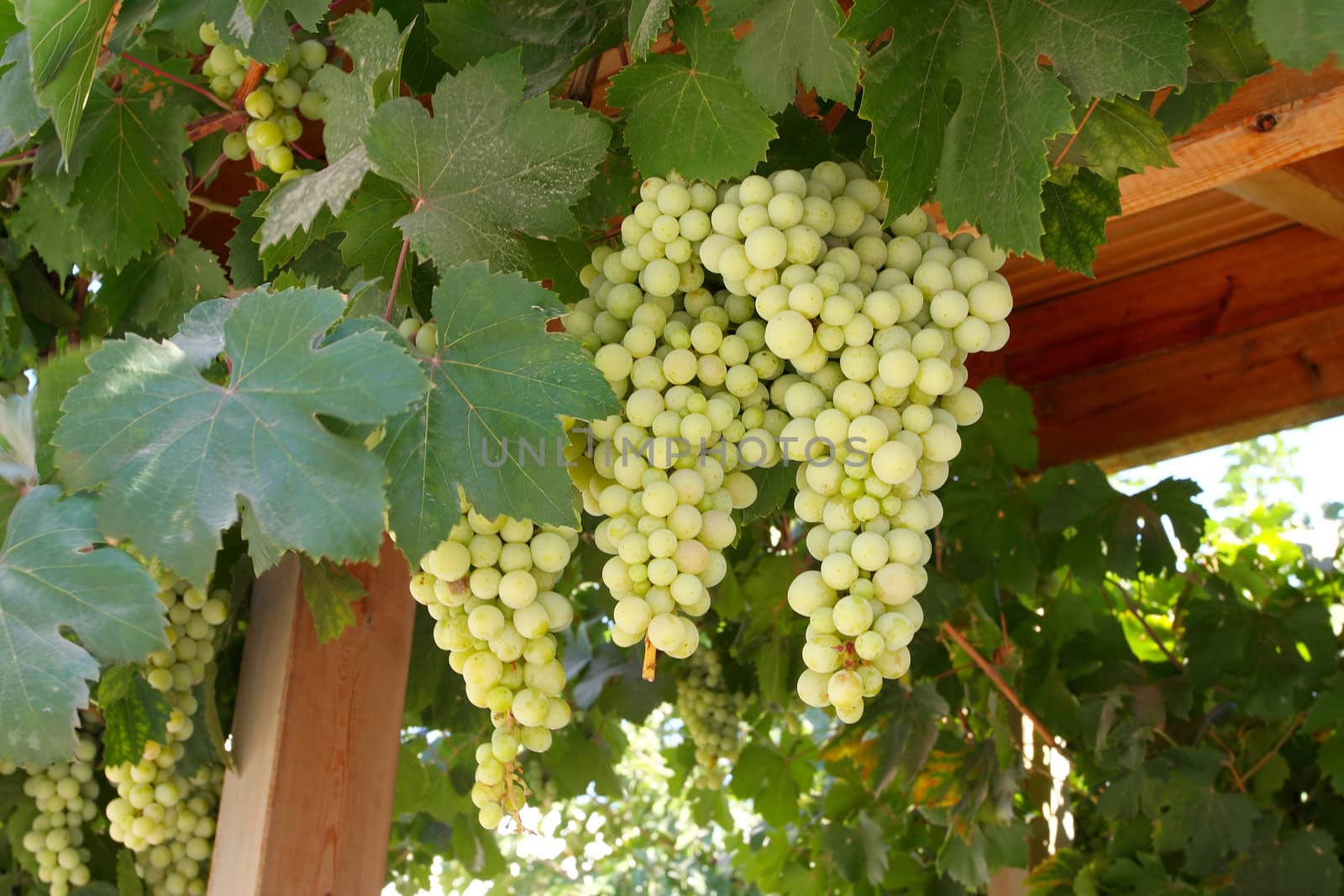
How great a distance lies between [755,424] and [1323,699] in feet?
6.77

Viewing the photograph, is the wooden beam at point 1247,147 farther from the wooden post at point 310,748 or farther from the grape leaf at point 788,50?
the wooden post at point 310,748

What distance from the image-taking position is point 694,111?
98 cm

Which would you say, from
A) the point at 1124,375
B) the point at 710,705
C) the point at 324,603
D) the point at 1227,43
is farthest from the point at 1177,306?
the point at 324,603

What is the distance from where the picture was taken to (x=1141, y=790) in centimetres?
262

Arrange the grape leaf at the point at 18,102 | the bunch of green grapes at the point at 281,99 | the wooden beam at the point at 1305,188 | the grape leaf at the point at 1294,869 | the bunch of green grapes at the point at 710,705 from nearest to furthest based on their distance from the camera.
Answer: the grape leaf at the point at 18,102 < the bunch of green grapes at the point at 281,99 < the wooden beam at the point at 1305,188 < the grape leaf at the point at 1294,869 < the bunch of green grapes at the point at 710,705

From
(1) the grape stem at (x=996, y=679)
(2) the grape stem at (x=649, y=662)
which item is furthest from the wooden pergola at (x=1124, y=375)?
(1) the grape stem at (x=996, y=679)

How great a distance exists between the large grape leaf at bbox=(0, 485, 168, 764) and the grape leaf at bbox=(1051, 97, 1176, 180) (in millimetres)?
820

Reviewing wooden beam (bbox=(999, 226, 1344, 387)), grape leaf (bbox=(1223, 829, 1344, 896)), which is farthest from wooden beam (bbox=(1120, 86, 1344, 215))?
grape leaf (bbox=(1223, 829, 1344, 896))

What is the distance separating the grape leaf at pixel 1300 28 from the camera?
32.8 inches

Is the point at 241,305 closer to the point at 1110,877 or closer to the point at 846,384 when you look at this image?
the point at 846,384

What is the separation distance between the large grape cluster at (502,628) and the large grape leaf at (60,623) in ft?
→ 0.72

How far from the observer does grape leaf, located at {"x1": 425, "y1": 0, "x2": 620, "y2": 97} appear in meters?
1.13

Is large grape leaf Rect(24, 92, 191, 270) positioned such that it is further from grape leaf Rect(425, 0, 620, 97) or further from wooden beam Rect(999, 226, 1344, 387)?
wooden beam Rect(999, 226, 1344, 387)

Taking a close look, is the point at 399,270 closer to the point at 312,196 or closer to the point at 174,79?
the point at 312,196
